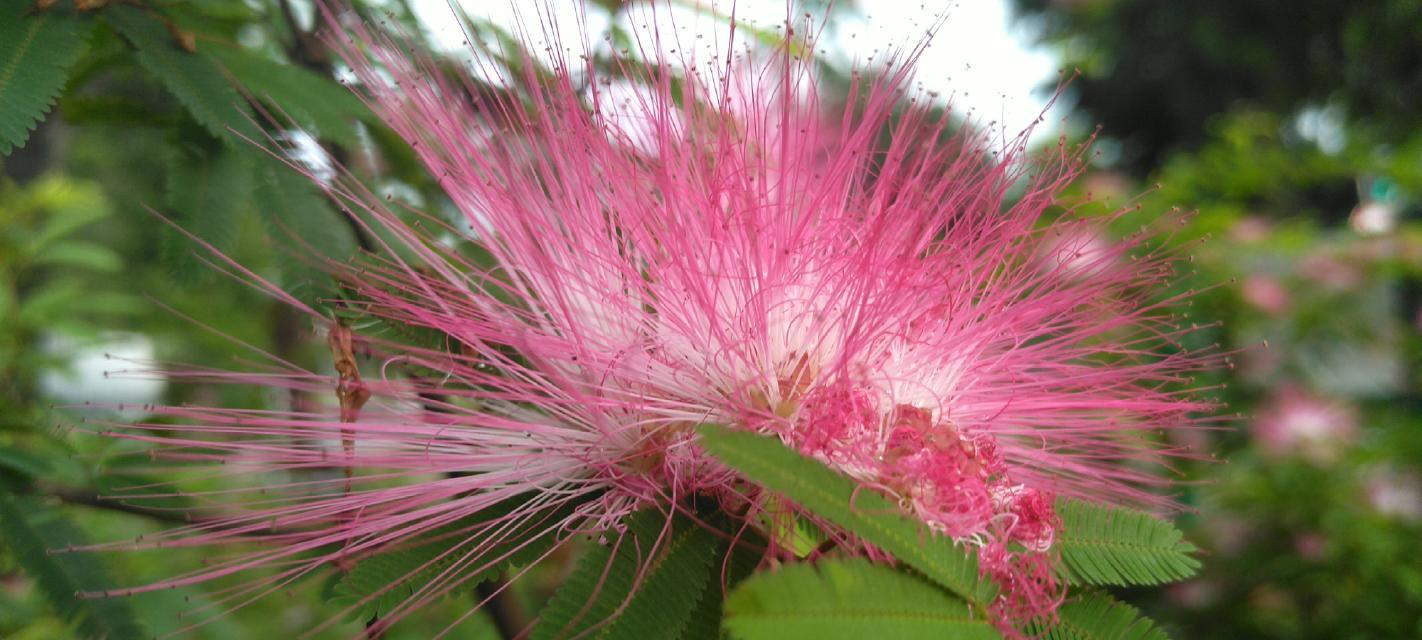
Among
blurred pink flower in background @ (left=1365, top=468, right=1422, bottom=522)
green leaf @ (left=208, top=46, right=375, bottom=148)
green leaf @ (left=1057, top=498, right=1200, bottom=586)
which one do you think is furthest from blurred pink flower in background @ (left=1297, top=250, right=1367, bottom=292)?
green leaf @ (left=208, top=46, right=375, bottom=148)

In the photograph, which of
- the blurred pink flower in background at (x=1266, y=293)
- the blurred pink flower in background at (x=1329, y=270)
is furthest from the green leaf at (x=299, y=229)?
the blurred pink flower in background at (x=1329, y=270)

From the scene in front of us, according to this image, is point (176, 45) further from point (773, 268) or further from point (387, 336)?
point (773, 268)

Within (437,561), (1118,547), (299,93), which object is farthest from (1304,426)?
(299,93)

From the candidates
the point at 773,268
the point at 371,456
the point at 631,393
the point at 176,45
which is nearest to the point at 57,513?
the point at 371,456

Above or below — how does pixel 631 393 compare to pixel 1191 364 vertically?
below

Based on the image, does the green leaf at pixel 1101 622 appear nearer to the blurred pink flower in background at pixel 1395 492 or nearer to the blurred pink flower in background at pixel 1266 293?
the blurred pink flower in background at pixel 1266 293

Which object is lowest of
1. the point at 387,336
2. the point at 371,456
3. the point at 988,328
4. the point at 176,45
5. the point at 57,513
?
the point at 57,513
